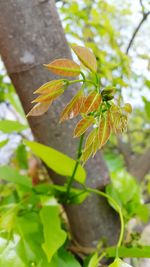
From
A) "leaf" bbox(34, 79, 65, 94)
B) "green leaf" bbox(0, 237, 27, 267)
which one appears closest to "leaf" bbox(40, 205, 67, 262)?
"green leaf" bbox(0, 237, 27, 267)

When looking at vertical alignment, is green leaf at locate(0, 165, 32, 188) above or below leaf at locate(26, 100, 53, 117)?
below

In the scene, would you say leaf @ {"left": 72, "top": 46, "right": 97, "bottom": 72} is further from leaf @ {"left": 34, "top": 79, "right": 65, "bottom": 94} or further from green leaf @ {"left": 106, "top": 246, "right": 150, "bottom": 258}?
green leaf @ {"left": 106, "top": 246, "right": 150, "bottom": 258}

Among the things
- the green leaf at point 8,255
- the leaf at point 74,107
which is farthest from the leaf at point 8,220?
the leaf at point 74,107

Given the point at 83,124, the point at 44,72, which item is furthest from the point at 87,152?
the point at 44,72

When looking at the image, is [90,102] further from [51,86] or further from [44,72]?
[44,72]

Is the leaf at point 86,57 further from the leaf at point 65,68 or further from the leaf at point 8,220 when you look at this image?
the leaf at point 8,220

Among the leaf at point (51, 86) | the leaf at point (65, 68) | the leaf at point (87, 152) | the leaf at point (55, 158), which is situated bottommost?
the leaf at point (55, 158)
